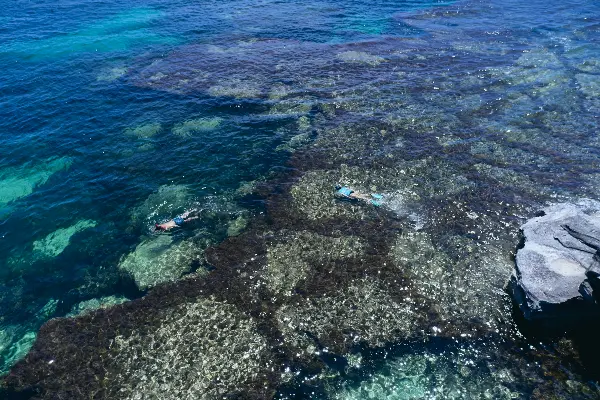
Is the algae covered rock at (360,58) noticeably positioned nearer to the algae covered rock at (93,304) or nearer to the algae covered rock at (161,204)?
the algae covered rock at (161,204)

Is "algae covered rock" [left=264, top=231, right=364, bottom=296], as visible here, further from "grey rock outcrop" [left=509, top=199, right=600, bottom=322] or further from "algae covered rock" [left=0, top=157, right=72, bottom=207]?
"algae covered rock" [left=0, top=157, right=72, bottom=207]

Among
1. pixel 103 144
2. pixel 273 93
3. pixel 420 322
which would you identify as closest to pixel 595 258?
pixel 420 322

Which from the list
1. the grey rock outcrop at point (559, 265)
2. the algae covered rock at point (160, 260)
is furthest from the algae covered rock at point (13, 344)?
the grey rock outcrop at point (559, 265)

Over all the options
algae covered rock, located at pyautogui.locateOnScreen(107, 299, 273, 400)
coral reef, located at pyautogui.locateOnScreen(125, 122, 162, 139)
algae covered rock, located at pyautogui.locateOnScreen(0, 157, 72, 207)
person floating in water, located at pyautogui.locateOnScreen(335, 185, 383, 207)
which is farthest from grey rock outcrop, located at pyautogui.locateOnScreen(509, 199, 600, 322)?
algae covered rock, located at pyautogui.locateOnScreen(0, 157, 72, 207)

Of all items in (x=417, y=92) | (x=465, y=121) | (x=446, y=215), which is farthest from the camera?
(x=417, y=92)

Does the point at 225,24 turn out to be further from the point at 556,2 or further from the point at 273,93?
the point at 556,2

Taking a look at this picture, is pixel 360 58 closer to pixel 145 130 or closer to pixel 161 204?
pixel 145 130
